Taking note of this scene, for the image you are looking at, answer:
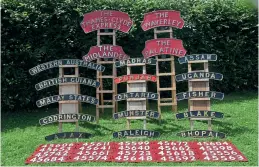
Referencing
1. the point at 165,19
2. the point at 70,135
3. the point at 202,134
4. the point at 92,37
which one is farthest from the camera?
the point at 92,37

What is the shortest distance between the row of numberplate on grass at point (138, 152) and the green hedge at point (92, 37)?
2.42 m

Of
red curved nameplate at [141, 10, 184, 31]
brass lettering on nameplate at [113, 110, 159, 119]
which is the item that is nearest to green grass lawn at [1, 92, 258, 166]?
brass lettering on nameplate at [113, 110, 159, 119]

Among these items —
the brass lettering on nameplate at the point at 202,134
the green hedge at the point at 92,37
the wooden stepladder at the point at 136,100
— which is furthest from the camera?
the green hedge at the point at 92,37

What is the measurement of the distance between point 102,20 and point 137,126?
2.37 metres

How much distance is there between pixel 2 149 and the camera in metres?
5.57

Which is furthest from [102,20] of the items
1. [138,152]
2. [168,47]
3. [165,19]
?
[138,152]

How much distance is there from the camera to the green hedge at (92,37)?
738 centimetres

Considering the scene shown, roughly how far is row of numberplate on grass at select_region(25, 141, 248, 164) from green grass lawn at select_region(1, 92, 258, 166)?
14 cm

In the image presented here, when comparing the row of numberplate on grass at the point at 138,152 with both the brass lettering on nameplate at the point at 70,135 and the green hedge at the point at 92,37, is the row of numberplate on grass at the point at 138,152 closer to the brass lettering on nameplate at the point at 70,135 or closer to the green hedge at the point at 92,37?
the brass lettering on nameplate at the point at 70,135

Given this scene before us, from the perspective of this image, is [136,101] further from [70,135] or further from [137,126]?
[70,135]

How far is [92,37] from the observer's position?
313 inches

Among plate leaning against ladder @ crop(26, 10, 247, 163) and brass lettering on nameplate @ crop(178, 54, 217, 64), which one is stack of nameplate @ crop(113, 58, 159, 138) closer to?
plate leaning against ladder @ crop(26, 10, 247, 163)

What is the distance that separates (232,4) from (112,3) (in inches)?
126

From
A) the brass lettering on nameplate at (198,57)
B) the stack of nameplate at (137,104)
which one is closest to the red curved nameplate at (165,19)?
the brass lettering on nameplate at (198,57)
